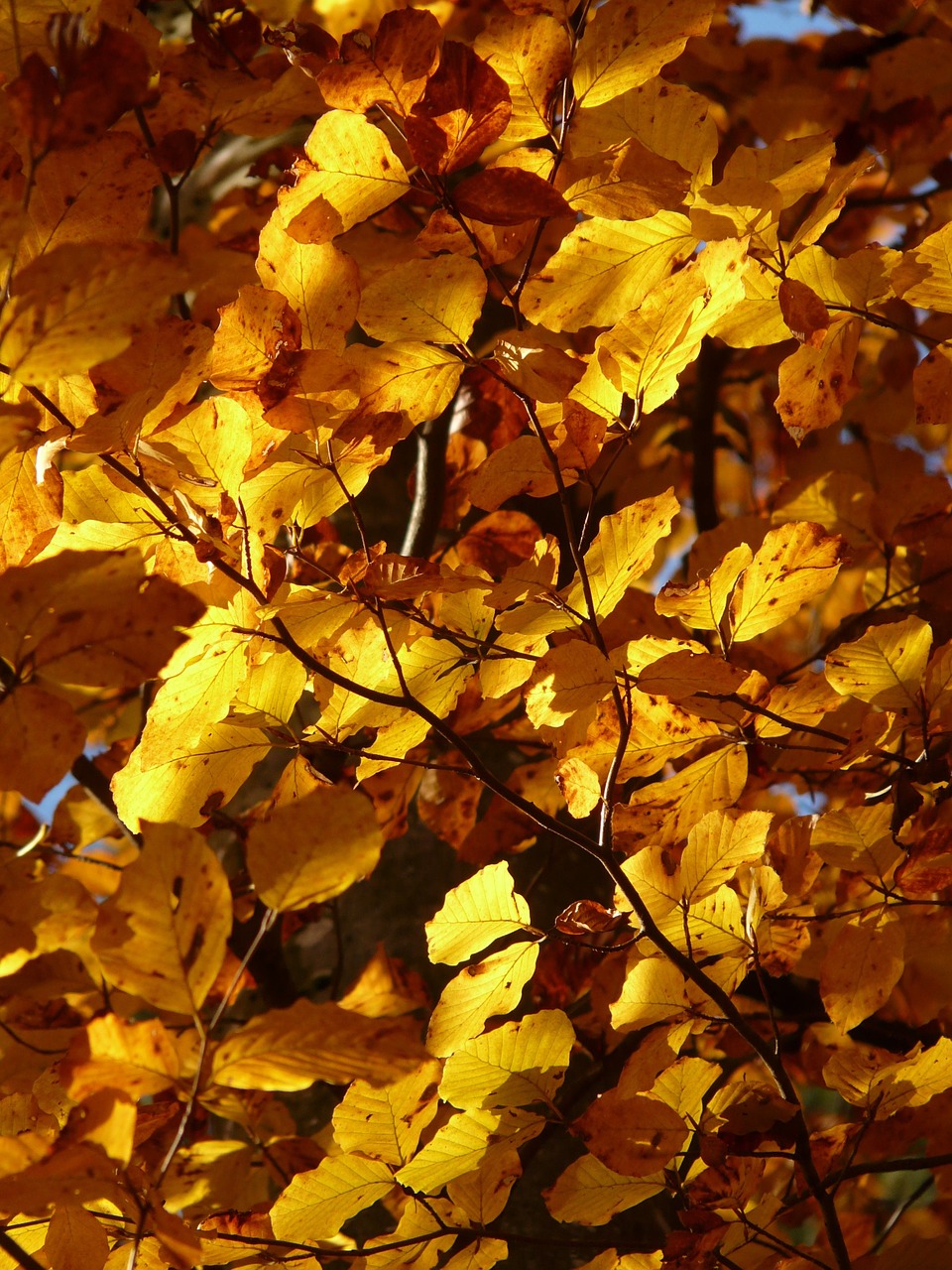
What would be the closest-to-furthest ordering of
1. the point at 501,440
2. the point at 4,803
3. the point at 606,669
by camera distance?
the point at 606,669
the point at 501,440
the point at 4,803

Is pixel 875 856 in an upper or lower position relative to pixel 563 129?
lower

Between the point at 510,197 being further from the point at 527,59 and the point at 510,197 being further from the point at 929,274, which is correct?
A: the point at 929,274

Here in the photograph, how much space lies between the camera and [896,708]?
0.74 metres

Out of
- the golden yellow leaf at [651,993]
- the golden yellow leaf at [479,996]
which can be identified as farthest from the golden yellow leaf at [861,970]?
the golden yellow leaf at [479,996]

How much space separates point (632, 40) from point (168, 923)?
60cm

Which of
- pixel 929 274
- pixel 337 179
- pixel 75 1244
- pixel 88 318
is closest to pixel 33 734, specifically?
pixel 88 318

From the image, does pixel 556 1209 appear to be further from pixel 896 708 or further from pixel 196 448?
pixel 196 448

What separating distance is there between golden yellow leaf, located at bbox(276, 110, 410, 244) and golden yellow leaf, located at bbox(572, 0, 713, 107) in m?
0.14

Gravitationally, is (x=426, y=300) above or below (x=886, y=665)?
above

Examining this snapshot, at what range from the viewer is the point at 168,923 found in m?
0.46

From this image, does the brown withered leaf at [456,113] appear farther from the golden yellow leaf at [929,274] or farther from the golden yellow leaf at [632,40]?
the golden yellow leaf at [929,274]

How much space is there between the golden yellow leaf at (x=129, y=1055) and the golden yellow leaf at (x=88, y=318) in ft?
1.00

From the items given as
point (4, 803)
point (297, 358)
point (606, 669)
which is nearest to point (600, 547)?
point (606, 669)

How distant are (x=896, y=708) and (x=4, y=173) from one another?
725mm
